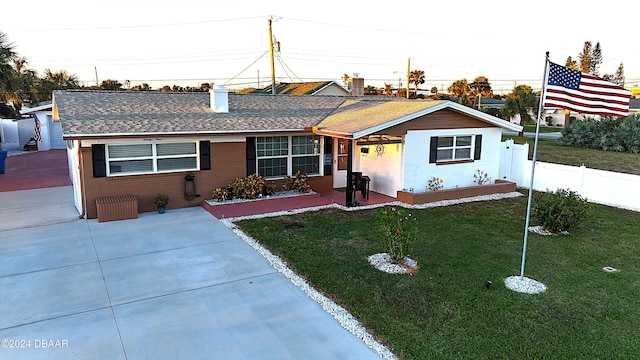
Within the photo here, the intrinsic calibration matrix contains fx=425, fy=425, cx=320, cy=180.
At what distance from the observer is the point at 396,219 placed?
25.7ft

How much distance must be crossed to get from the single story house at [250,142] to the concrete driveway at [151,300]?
6.75 ft

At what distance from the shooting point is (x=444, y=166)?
45.0 feet

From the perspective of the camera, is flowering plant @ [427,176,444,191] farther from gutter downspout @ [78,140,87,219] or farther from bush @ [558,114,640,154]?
bush @ [558,114,640,154]

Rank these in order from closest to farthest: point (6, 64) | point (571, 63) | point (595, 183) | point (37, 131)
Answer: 1. point (595, 183)
2. point (6, 64)
3. point (37, 131)
4. point (571, 63)

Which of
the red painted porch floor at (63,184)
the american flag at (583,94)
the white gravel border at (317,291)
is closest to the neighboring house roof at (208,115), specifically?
the red painted porch floor at (63,184)

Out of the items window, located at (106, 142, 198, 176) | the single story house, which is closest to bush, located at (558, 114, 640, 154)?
the single story house

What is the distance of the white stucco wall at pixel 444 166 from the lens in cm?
1309

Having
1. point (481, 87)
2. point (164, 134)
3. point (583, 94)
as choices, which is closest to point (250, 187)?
point (164, 134)

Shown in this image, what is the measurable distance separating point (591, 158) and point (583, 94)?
20.0m

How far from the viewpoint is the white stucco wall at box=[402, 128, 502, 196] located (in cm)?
1309

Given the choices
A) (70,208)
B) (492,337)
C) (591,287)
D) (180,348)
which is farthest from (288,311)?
(70,208)

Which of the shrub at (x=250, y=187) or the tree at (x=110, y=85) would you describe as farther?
the tree at (x=110, y=85)

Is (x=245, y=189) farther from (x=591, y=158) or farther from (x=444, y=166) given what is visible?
(x=591, y=158)

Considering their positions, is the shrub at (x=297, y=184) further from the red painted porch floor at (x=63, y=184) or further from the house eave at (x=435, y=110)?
the house eave at (x=435, y=110)
